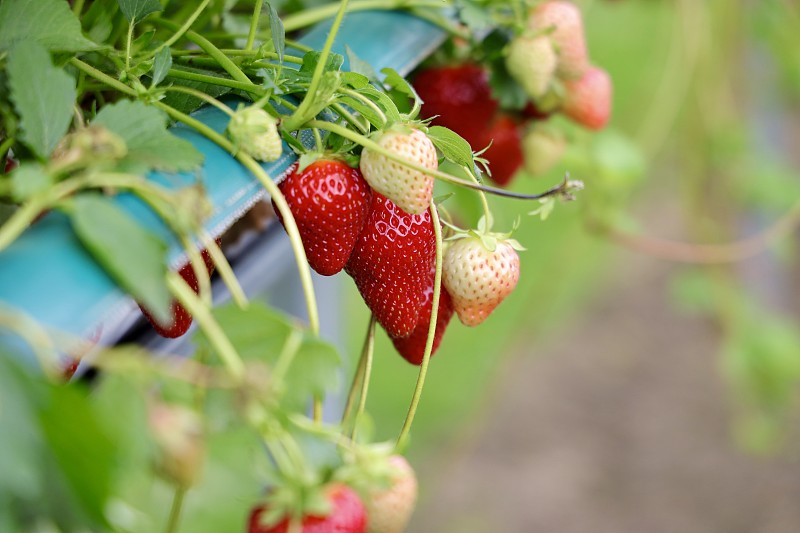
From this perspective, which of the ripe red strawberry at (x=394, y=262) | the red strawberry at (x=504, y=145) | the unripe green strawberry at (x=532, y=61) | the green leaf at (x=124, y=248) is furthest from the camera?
the red strawberry at (x=504, y=145)

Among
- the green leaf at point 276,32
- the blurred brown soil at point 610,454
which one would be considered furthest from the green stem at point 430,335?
the blurred brown soil at point 610,454

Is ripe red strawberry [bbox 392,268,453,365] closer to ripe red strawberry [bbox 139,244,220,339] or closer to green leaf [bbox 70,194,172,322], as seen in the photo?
ripe red strawberry [bbox 139,244,220,339]

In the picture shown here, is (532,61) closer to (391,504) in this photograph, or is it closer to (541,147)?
(541,147)

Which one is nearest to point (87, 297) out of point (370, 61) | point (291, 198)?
point (291, 198)

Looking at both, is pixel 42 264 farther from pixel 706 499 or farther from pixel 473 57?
pixel 706 499

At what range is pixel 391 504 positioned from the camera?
49 centimetres

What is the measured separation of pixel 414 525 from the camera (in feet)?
6.97

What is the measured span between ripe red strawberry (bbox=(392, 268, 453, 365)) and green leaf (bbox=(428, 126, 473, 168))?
0.09 m

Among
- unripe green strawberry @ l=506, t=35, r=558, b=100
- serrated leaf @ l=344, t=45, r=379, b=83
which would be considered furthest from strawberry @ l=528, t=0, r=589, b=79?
serrated leaf @ l=344, t=45, r=379, b=83

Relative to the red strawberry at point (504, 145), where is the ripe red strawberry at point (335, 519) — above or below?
above

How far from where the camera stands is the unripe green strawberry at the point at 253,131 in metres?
0.46

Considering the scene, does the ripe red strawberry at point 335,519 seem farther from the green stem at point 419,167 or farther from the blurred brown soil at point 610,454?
the blurred brown soil at point 610,454

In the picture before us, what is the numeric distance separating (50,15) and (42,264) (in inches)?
7.5

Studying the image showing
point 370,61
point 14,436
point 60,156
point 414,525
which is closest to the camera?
point 14,436
